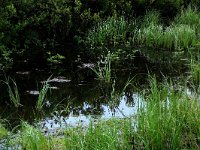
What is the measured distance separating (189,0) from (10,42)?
8143mm

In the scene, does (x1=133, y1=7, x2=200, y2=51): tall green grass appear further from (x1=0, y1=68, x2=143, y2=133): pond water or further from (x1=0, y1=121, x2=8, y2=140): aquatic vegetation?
(x1=0, y1=121, x2=8, y2=140): aquatic vegetation

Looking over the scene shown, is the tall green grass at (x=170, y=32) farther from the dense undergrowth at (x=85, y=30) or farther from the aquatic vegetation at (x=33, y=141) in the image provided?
the aquatic vegetation at (x=33, y=141)

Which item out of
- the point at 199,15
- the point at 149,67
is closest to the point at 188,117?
the point at 149,67

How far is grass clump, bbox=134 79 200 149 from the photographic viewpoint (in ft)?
17.9

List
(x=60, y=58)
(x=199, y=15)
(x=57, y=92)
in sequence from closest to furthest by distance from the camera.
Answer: (x=57, y=92) → (x=60, y=58) → (x=199, y=15)

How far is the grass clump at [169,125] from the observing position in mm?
5441

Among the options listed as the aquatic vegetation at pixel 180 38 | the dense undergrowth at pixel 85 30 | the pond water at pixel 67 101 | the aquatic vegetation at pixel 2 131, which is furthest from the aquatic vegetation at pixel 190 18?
the aquatic vegetation at pixel 2 131

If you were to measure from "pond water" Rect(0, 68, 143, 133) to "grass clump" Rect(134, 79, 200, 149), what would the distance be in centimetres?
115

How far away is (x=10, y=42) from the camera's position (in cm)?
1359

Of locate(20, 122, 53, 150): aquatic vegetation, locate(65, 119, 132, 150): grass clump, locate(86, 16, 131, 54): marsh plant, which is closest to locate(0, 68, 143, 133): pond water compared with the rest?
locate(20, 122, 53, 150): aquatic vegetation

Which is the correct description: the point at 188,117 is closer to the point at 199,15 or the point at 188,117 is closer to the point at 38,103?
the point at 38,103

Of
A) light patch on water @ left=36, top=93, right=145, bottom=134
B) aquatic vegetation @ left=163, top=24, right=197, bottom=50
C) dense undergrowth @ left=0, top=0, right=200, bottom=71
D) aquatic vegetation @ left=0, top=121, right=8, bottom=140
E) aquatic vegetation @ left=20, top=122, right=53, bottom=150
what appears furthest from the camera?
aquatic vegetation @ left=163, top=24, right=197, bottom=50

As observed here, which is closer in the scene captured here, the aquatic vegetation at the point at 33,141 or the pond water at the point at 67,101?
the aquatic vegetation at the point at 33,141

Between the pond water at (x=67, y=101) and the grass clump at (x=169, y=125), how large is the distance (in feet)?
3.77
